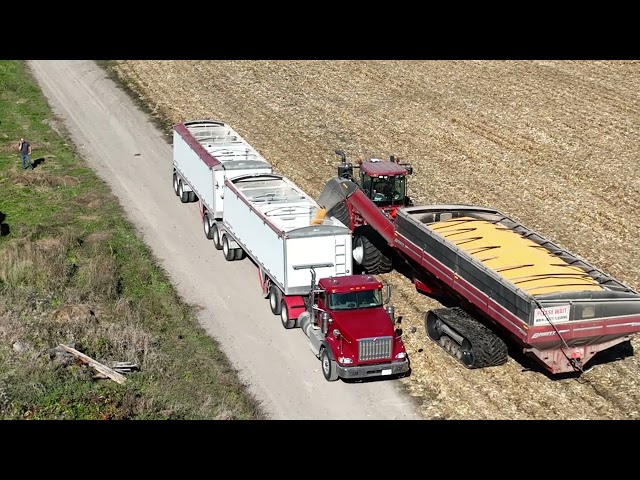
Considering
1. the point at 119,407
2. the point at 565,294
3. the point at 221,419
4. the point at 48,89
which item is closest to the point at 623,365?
the point at 565,294

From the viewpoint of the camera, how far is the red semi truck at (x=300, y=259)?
24422mm

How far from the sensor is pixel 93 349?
85.4 ft

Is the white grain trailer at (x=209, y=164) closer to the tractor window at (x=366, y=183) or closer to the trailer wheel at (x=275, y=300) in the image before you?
the tractor window at (x=366, y=183)

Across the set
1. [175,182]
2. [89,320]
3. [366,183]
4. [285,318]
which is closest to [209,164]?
[366,183]

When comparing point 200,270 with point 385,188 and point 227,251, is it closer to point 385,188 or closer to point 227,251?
point 227,251

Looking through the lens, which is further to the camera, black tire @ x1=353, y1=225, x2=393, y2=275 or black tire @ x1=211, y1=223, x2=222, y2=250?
black tire @ x1=211, y1=223, x2=222, y2=250

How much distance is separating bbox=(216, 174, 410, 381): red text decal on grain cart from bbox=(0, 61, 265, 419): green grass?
95.4 inches

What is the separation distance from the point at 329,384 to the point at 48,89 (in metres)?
33.4

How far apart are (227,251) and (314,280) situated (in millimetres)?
6978

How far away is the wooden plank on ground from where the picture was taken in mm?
24641

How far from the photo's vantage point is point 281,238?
88.1 ft

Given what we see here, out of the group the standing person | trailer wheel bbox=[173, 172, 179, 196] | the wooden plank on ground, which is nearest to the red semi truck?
trailer wheel bbox=[173, 172, 179, 196]

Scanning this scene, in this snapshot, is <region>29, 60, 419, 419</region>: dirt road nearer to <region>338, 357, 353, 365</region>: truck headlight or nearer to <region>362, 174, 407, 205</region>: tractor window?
<region>338, 357, 353, 365</region>: truck headlight

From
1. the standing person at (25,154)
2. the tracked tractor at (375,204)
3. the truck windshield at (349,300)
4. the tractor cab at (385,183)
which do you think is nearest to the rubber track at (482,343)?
the truck windshield at (349,300)
